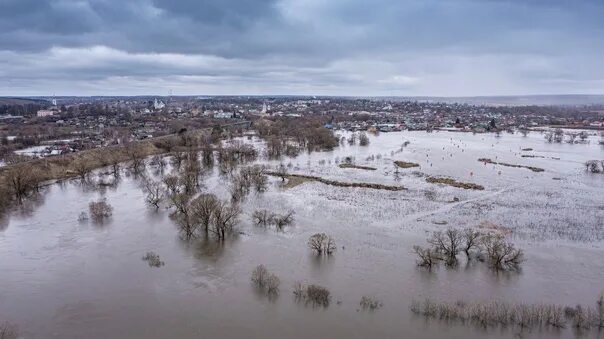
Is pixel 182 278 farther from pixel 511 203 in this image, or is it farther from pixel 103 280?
pixel 511 203

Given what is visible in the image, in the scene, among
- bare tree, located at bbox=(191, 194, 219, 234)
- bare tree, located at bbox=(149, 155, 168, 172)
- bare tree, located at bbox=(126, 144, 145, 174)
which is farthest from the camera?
bare tree, located at bbox=(149, 155, 168, 172)

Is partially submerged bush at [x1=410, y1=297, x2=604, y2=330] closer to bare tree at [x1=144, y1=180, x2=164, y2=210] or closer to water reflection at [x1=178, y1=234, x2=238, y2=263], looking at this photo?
water reflection at [x1=178, y1=234, x2=238, y2=263]

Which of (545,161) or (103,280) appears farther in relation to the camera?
(545,161)

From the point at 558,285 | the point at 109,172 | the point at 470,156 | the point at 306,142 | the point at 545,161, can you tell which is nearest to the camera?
the point at 558,285

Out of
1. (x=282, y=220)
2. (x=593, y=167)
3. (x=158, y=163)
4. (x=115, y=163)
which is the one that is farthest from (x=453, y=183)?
(x=115, y=163)

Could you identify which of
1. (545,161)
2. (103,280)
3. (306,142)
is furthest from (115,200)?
(545,161)

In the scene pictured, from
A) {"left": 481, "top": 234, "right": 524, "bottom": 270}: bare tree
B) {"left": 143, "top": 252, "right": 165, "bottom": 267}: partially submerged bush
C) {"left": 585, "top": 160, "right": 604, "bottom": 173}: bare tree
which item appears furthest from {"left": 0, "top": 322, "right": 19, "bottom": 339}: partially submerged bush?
{"left": 585, "top": 160, "right": 604, "bottom": 173}: bare tree

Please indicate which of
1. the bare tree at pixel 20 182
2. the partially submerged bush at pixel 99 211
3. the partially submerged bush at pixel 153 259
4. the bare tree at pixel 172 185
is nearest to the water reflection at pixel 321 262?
the partially submerged bush at pixel 153 259
